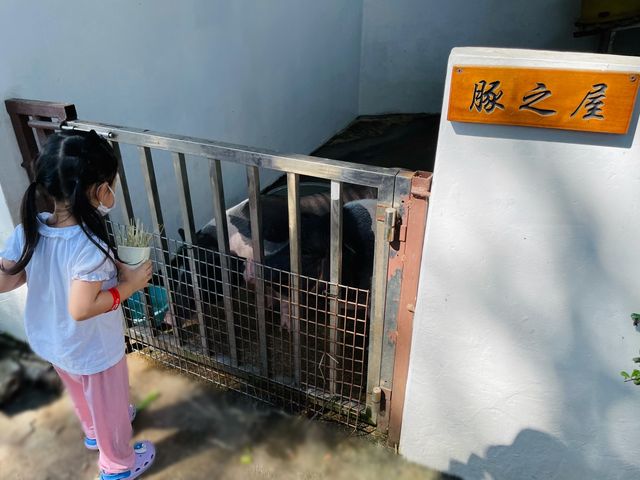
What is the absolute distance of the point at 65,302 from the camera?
185cm

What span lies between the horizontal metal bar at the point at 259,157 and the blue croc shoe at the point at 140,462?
1.36 m

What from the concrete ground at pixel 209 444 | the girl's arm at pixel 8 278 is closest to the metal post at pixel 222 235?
the concrete ground at pixel 209 444

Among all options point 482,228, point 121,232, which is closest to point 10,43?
point 121,232

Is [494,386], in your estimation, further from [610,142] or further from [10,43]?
[10,43]

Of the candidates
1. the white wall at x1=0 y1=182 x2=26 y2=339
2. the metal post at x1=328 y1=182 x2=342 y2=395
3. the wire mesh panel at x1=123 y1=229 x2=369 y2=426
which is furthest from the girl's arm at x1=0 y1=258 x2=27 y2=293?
the metal post at x1=328 y1=182 x2=342 y2=395

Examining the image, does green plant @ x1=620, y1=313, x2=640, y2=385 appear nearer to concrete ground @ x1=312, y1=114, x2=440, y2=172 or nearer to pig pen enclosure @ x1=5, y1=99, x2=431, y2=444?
pig pen enclosure @ x1=5, y1=99, x2=431, y2=444

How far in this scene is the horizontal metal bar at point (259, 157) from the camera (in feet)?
6.29

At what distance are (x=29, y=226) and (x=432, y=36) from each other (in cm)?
752

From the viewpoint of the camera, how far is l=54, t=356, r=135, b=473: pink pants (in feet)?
6.67

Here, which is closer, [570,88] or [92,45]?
[570,88]

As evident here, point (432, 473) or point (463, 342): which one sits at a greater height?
point (463, 342)

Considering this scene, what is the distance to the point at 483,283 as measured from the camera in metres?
1.84

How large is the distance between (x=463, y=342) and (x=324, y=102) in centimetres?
552

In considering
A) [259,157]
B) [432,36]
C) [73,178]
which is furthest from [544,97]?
[432,36]
